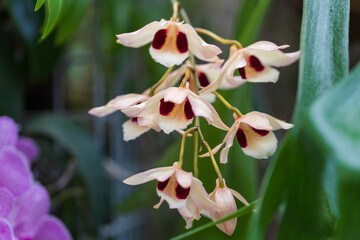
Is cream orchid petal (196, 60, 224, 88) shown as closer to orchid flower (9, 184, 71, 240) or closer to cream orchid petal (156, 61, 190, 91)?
cream orchid petal (156, 61, 190, 91)

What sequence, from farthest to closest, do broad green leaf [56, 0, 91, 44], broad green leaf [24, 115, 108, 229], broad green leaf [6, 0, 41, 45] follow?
broad green leaf [24, 115, 108, 229], broad green leaf [6, 0, 41, 45], broad green leaf [56, 0, 91, 44]

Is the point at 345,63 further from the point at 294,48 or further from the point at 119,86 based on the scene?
the point at 119,86

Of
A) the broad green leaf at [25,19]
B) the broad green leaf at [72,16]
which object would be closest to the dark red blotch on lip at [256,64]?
the broad green leaf at [72,16]

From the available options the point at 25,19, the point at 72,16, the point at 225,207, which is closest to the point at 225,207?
the point at 225,207

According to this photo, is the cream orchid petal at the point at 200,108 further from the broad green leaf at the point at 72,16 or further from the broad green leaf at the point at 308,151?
the broad green leaf at the point at 72,16

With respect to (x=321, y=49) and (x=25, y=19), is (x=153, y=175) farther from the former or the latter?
(x=25, y=19)

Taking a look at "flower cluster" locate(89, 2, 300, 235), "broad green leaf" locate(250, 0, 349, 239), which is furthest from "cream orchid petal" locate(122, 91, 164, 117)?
"broad green leaf" locate(250, 0, 349, 239)

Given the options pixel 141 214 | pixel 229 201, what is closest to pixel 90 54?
pixel 141 214
